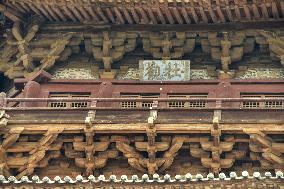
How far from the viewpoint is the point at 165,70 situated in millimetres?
23625

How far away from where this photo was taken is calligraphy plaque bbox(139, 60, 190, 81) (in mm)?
23531

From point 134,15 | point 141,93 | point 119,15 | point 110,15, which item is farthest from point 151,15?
point 141,93

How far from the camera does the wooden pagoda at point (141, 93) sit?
21.3 m

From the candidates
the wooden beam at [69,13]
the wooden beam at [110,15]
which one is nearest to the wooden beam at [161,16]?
the wooden beam at [110,15]

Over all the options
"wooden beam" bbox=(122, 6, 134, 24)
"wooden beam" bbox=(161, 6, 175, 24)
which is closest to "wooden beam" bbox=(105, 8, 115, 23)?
"wooden beam" bbox=(122, 6, 134, 24)

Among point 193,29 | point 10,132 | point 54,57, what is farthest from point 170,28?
point 10,132

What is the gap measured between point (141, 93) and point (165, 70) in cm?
68

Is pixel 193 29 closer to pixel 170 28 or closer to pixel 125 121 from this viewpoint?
pixel 170 28

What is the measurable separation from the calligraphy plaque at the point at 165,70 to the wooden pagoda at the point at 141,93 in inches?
1.0

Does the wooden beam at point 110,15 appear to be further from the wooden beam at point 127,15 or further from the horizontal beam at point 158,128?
the horizontal beam at point 158,128

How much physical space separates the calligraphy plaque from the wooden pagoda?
0.08 feet

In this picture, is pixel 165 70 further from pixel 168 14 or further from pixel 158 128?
pixel 158 128

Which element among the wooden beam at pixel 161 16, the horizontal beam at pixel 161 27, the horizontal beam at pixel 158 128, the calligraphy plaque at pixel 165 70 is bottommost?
the horizontal beam at pixel 158 128

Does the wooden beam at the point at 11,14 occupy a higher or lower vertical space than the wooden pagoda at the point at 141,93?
higher
